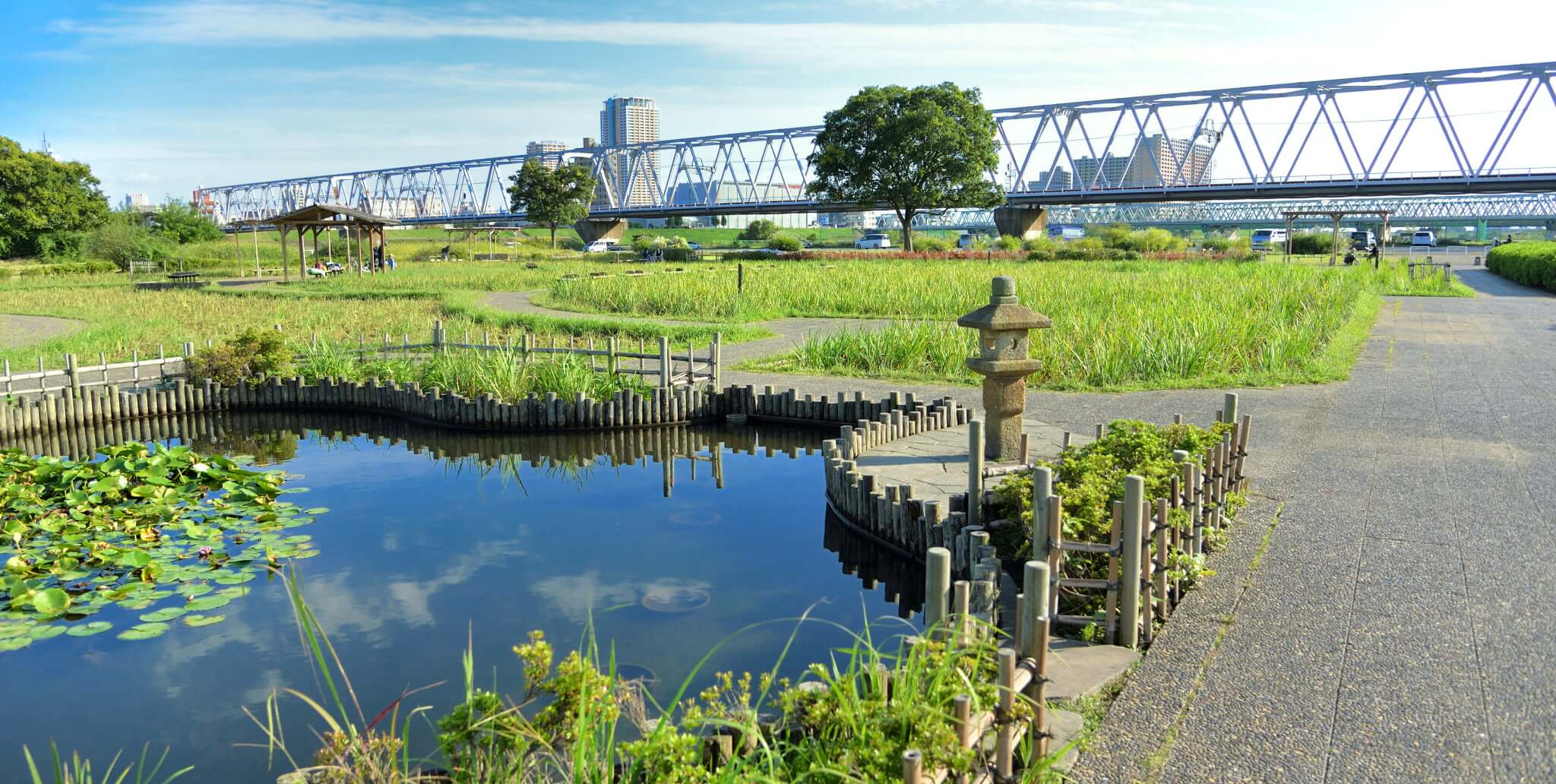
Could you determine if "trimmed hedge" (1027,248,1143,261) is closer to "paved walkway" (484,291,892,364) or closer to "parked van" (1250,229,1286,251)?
"parked van" (1250,229,1286,251)

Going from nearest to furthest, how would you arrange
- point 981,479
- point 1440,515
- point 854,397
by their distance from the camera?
point 981,479, point 1440,515, point 854,397

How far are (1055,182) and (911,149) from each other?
16881 millimetres

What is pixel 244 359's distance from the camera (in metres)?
14.7

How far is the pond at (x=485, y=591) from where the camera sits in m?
5.80

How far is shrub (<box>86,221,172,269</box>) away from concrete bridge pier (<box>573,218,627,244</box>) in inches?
1251

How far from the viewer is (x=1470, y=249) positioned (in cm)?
7181

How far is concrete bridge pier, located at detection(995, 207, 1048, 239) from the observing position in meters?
63.0

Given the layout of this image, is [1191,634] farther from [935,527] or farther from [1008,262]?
[1008,262]

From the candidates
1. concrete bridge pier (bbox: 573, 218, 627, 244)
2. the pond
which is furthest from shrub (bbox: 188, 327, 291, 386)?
concrete bridge pier (bbox: 573, 218, 627, 244)

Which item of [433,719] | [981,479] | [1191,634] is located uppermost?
[981,479]

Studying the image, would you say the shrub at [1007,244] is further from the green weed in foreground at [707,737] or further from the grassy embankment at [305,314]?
the green weed in foreground at [707,737]

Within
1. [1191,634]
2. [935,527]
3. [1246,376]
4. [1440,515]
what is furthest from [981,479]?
[1246,376]

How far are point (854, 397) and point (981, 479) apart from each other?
6.25 meters

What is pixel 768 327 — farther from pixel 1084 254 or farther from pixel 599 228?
pixel 599 228
